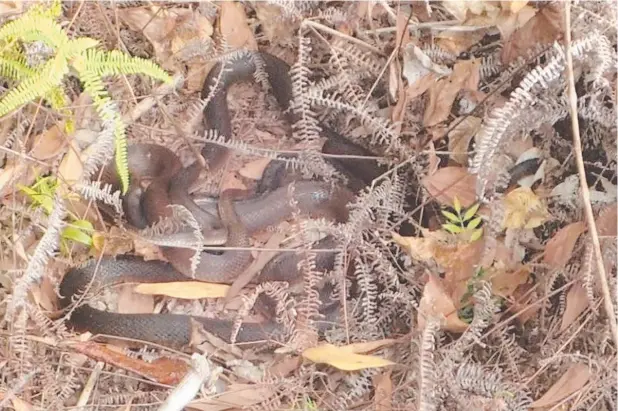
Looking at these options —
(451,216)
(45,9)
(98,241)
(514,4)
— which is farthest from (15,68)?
(514,4)

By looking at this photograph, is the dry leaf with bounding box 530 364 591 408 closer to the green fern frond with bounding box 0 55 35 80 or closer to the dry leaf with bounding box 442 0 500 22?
the dry leaf with bounding box 442 0 500 22

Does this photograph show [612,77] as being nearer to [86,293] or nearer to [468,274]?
[468,274]

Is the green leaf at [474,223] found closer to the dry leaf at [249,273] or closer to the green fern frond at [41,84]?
the dry leaf at [249,273]

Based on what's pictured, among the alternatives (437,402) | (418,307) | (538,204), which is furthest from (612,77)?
(437,402)

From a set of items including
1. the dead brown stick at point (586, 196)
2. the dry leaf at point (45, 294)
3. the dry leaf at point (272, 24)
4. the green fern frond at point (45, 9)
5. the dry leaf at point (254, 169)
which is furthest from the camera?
the dry leaf at point (254, 169)

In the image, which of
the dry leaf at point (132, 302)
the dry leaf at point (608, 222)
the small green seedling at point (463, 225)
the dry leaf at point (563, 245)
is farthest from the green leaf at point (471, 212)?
the dry leaf at point (132, 302)

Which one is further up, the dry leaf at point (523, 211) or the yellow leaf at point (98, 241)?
the dry leaf at point (523, 211)

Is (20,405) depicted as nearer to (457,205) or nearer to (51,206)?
(51,206)
